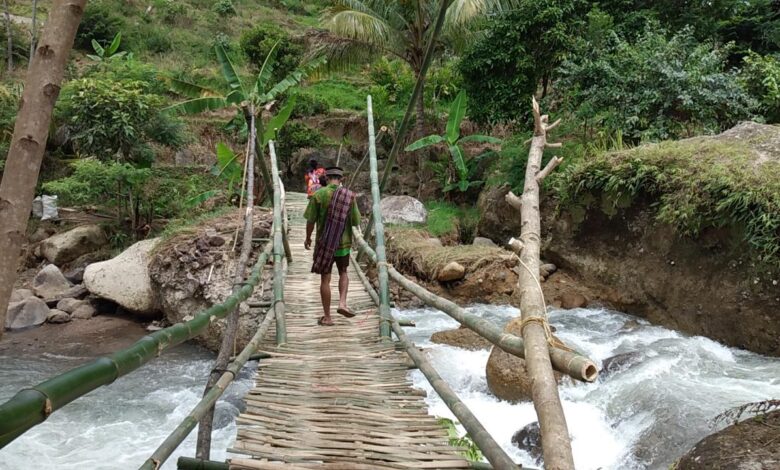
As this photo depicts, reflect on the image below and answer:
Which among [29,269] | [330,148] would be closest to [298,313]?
[29,269]

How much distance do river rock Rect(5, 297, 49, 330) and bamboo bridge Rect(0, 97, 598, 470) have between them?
21.1ft

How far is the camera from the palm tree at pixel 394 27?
11617 millimetres

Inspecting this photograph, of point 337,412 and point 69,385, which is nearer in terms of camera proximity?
point 69,385

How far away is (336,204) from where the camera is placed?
162 inches

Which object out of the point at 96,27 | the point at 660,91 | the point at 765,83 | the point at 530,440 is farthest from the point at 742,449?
the point at 96,27

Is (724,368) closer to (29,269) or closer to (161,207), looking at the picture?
(161,207)

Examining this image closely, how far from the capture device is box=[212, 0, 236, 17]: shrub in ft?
76.2

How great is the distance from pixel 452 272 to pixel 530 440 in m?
4.42

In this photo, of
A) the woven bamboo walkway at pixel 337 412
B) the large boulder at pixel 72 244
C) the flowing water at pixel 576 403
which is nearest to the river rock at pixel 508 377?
the flowing water at pixel 576 403

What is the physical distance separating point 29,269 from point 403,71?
11.8 meters

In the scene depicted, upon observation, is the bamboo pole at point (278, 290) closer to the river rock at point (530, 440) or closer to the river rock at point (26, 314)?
the river rock at point (530, 440)

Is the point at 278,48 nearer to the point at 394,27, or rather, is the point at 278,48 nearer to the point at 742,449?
the point at 394,27

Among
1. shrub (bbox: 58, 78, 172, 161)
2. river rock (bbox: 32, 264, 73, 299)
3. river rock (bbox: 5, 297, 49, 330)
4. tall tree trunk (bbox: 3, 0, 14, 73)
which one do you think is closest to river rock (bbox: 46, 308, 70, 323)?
river rock (bbox: 5, 297, 49, 330)

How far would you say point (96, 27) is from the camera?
18266mm
